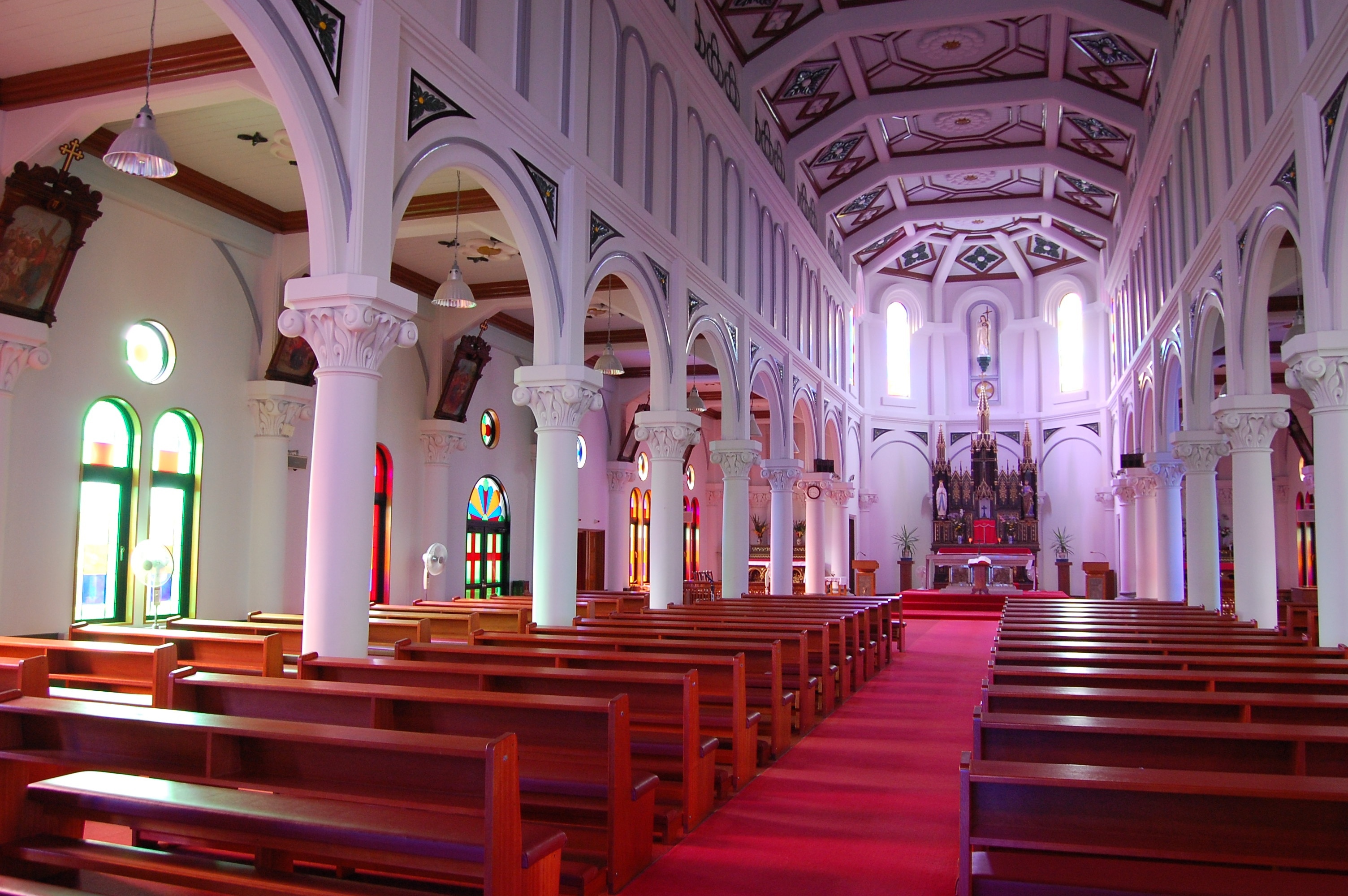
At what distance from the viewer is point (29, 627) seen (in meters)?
10.2

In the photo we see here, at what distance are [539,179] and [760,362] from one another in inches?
365

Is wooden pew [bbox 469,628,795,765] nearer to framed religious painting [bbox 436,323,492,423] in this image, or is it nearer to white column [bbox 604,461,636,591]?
framed religious painting [bbox 436,323,492,423]

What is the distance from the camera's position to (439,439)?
1695cm

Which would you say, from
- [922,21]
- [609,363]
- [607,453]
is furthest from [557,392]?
[607,453]

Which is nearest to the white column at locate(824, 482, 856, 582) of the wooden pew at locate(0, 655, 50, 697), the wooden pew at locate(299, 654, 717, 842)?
the wooden pew at locate(299, 654, 717, 842)

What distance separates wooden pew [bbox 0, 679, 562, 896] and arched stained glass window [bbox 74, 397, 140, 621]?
749 centimetres

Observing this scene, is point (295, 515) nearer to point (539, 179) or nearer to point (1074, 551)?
point (539, 179)

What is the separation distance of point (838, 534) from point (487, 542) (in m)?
10.6

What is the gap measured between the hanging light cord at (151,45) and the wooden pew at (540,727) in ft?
13.2

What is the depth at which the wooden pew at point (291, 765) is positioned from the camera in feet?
10.3

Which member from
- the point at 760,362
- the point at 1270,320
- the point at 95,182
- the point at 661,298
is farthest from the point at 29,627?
the point at 1270,320

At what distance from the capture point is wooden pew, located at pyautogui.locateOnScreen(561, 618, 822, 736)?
8.47m

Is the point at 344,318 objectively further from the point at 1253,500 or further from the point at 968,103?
the point at 968,103

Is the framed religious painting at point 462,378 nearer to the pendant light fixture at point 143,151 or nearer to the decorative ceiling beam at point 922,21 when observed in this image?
the decorative ceiling beam at point 922,21
